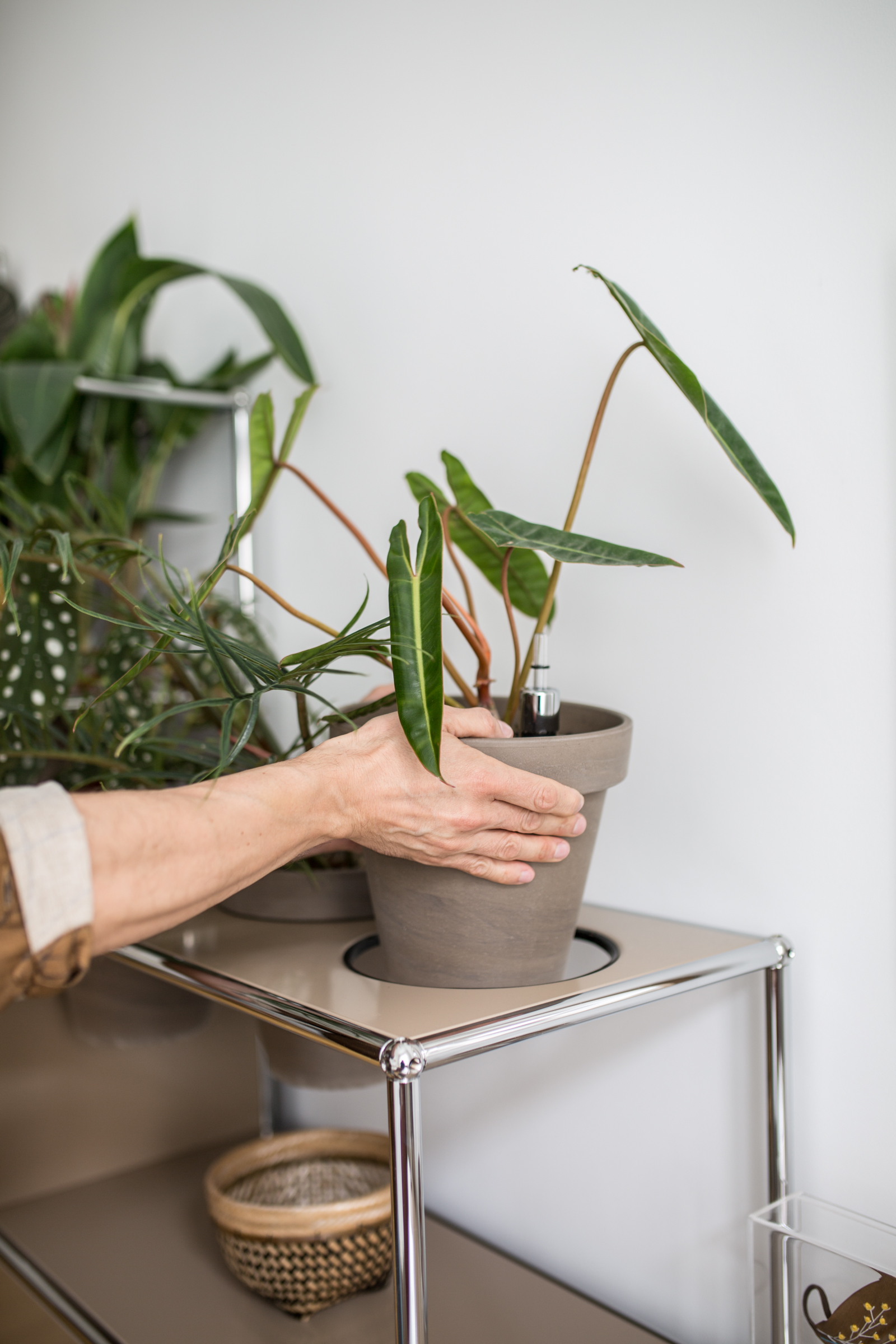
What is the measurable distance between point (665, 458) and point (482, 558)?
19 cm

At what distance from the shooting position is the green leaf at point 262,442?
0.95m

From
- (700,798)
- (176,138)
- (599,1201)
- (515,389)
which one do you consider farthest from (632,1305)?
(176,138)

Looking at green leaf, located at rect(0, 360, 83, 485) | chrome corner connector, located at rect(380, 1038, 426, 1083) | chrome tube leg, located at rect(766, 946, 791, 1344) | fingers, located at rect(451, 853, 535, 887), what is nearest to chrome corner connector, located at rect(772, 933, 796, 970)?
chrome tube leg, located at rect(766, 946, 791, 1344)

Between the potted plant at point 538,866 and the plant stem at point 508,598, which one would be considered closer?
the potted plant at point 538,866

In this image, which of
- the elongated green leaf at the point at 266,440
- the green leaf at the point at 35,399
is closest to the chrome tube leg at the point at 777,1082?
the elongated green leaf at the point at 266,440

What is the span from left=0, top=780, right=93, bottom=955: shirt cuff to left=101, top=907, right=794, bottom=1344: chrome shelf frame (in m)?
0.19

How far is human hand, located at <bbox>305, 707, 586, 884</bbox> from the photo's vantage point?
0.70 meters

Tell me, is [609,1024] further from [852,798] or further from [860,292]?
[860,292]

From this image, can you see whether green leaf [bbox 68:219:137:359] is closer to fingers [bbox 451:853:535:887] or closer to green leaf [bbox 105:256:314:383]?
green leaf [bbox 105:256:314:383]

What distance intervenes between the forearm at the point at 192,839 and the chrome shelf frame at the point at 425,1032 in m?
0.12

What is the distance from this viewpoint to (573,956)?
0.85m

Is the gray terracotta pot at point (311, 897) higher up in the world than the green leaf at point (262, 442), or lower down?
lower down

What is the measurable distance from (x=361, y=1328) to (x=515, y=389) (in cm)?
91

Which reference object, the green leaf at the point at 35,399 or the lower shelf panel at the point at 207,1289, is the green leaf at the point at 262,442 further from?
the lower shelf panel at the point at 207,1289
